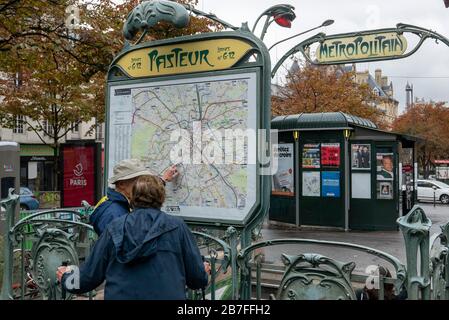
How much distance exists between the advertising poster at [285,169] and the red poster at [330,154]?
0.83 metres

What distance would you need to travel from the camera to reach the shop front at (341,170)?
11984 millimetres

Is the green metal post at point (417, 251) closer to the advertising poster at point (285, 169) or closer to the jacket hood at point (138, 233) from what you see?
the jacket hood at point (138, 233)

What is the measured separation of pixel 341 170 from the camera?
39.5ft

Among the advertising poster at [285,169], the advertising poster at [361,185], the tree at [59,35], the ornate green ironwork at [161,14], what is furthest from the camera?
the advertising poster at [285,169]

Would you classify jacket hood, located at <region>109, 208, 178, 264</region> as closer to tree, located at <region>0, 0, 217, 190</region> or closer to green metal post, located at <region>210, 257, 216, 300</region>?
green metal post, located at <region>210, 257, 216, 300</region>

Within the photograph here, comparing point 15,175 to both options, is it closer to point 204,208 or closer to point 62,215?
point 62,215

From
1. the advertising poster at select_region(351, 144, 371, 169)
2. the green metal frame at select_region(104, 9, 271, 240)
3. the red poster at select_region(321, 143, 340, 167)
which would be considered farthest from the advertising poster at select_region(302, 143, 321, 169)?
the green metal frame at select_region(104, 9, 271, 240)

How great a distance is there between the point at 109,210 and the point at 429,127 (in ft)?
149

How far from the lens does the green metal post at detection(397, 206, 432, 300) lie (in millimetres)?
2646

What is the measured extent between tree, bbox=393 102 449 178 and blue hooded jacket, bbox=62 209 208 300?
43407 mm

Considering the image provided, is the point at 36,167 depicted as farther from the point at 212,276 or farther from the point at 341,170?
the point at 212,276

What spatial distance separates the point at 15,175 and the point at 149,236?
853 centimetres

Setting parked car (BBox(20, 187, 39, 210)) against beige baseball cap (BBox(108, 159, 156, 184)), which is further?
parked car (BBox(20, 187, 39, 210))

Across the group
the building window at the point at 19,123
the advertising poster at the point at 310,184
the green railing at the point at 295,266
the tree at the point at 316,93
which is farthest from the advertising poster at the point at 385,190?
the building window at the point at 19,123
